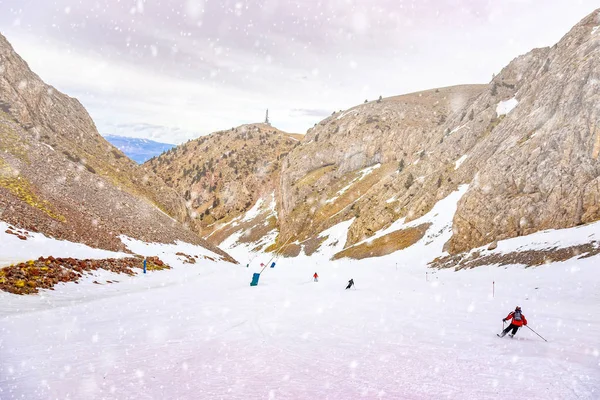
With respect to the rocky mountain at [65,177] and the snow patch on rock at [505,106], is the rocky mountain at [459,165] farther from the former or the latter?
the rocky mountain at [65,177]

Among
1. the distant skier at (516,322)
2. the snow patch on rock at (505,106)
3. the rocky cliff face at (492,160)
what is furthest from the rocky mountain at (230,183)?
the distant skier at (516,322)

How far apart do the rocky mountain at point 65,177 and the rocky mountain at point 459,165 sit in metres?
34.4

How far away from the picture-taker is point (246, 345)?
9461 millimetres

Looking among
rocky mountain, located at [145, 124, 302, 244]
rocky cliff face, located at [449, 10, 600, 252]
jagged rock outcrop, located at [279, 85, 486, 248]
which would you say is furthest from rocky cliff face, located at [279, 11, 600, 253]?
rocky mountain, located at [145, 124, 302, 244]

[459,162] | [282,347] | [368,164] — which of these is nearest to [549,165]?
[459,162]

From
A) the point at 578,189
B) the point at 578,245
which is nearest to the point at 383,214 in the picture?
the point at 578,189

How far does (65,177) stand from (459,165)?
58.4 meters

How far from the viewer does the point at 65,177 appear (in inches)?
1518

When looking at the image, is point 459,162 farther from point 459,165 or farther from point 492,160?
point 492,160

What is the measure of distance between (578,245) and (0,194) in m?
38.7

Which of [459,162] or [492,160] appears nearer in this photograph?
[492,160]

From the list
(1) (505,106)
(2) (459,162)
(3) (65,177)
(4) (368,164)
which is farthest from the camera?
(4) (368,164)

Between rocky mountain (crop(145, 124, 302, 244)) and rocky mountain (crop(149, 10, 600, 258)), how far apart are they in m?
1.19

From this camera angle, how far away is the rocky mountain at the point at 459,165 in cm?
3856
